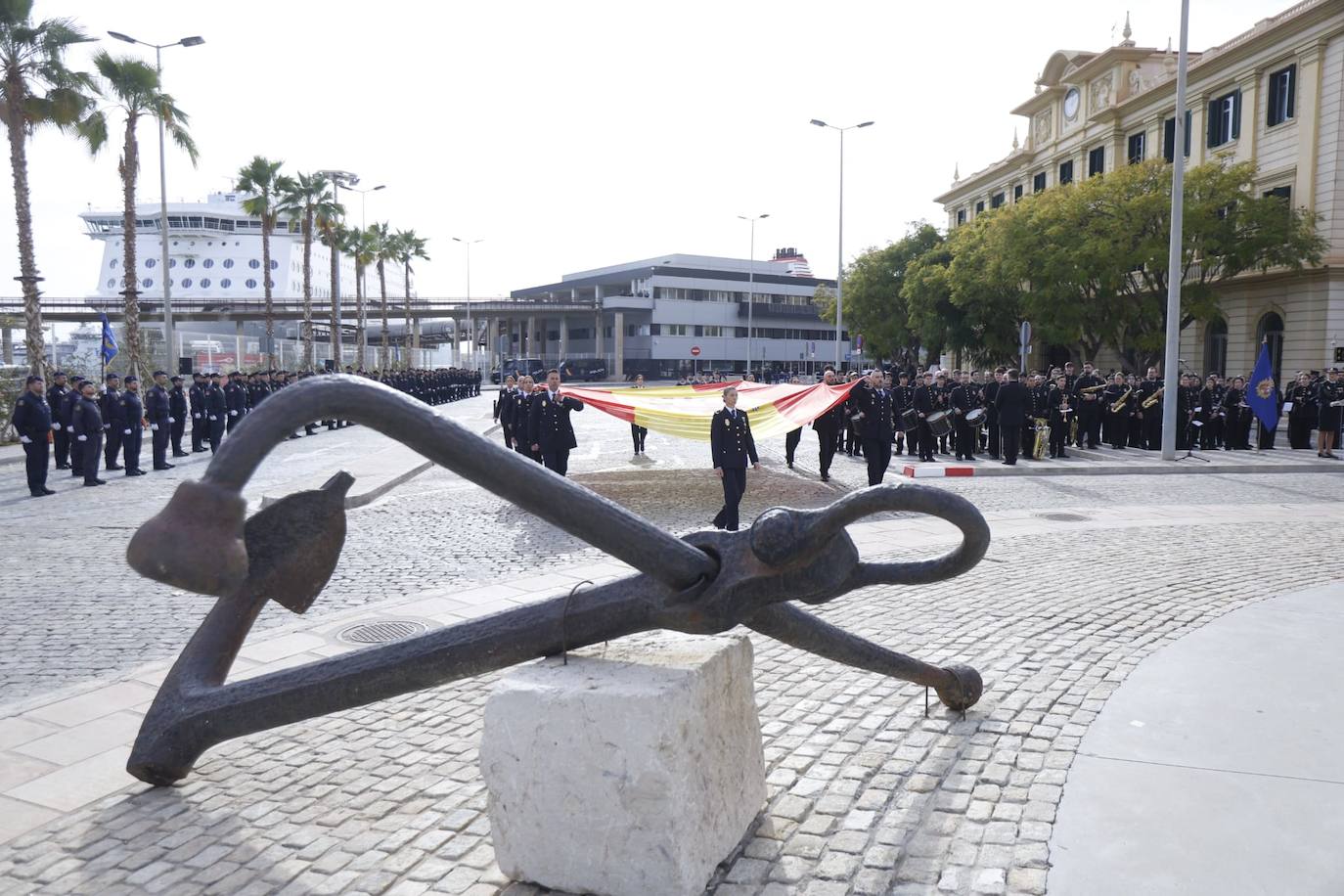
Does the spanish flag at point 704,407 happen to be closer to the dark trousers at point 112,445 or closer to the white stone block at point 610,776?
the dark trousers at point 112,445

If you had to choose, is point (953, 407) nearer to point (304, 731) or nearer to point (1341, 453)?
point (1341, 453)

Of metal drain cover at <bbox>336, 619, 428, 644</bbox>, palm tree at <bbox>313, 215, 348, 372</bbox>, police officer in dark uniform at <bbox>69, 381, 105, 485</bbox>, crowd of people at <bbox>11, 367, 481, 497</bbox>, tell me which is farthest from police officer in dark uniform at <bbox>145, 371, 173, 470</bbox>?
palm tree at <bbox>313, 215, 348, 372</bbox>

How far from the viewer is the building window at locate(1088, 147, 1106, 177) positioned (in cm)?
4166

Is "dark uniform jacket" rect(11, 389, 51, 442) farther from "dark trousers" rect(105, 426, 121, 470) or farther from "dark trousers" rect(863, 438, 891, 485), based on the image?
"dark trousers" rect(863, 438, 891, 485)

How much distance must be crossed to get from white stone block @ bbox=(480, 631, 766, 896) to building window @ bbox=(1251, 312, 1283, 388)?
35.3 m

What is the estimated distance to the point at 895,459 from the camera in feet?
61.8

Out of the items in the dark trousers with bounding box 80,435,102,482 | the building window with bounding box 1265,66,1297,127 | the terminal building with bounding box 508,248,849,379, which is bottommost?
the dark trousers with bounding box 80,435,102,482

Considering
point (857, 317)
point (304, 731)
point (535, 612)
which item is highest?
point (857, 317)

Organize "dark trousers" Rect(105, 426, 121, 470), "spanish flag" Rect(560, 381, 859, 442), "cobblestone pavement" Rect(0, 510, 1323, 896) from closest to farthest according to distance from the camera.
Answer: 1. "cobblestone pavement" Rect(0, 510, 1323, 896)
2. "spanish flag" Rect(560, 381, 859, 442)
3. "dark trousers" Rect(105, 426, 121, 470)

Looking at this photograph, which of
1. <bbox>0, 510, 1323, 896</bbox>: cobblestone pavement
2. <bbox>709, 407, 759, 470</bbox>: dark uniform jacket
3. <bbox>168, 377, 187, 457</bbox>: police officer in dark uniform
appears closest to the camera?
<bbox>0, 510, 1323, 896</bbox>: cobblestone pavement

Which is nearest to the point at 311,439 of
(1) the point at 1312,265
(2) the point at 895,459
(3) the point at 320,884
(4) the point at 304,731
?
(2) the point at 895,459

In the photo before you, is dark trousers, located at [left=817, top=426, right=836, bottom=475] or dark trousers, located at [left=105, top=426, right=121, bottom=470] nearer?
dark trousers, located at [left=817, top=426, right=836, bottom=475]

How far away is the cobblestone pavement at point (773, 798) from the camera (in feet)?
10.5

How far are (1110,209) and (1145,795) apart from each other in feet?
100
